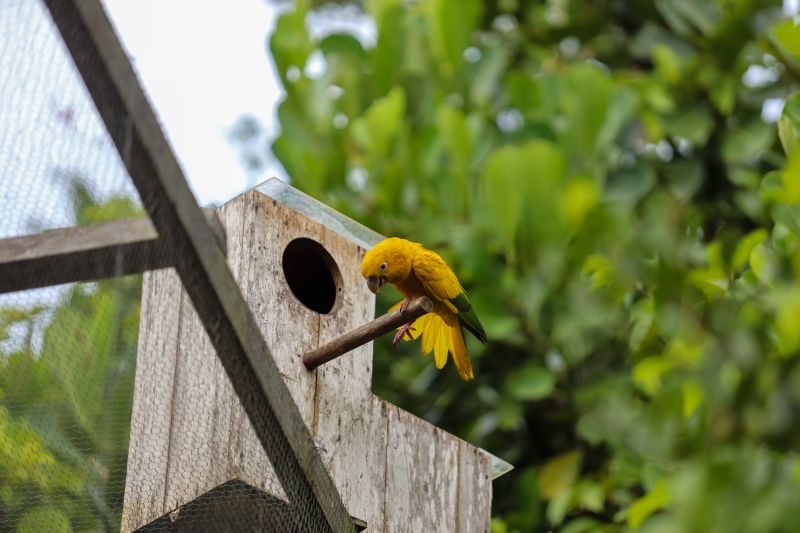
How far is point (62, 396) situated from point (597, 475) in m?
3.03

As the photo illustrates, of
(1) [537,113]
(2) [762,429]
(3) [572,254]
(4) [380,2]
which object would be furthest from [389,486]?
(4) [380,2]

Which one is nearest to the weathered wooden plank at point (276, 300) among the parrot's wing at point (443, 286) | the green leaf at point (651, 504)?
the parrot's wing at point (443, 286)

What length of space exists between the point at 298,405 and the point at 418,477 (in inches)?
16.7

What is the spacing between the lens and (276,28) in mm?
5008

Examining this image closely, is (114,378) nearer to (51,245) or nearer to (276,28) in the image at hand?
(51,245)

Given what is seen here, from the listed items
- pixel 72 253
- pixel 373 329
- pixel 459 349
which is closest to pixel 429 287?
pixel 459 349

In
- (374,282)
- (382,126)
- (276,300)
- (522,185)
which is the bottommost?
(276,300)

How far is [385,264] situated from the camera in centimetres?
311

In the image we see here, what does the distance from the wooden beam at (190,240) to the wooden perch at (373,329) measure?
38cm

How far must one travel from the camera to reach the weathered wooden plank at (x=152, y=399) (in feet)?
8.27

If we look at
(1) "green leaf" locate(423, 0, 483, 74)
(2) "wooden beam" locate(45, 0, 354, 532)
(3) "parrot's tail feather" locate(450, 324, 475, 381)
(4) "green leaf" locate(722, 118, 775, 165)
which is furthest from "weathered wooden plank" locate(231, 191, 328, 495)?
(4) "green leaf" locate(722, 118, 775, 165)

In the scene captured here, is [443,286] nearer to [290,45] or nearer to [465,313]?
[465,313]

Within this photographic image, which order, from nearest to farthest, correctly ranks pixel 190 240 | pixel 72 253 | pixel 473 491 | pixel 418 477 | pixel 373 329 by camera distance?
pixel 72 253 < pixel 190 240 < pixel 373 329 < pixel 418 477 < pixel 473 491

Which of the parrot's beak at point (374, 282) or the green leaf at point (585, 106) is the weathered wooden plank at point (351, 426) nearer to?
the parrot's beak at point (374, 282)
